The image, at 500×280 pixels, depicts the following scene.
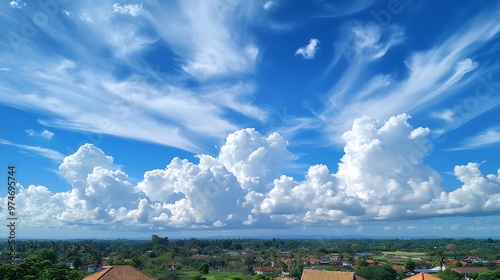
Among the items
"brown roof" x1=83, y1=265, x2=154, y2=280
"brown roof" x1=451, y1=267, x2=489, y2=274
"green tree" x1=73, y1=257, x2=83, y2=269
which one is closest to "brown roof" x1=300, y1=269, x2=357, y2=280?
"brown roof" x1=83, y1=265, x2=154, y2=280

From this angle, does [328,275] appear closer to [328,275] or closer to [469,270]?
[328,275]

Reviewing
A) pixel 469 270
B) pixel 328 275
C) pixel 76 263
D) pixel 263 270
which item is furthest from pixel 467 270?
pixel 76 263

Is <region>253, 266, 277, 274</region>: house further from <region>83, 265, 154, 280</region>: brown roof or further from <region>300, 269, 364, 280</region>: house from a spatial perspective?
<region>83, 265, 154, 280</region>: brown roof

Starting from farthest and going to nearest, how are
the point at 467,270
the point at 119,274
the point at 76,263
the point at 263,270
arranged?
1. the point at 263,270
2. the point at 467,270
3. the point at 76,263
4. the point at 119,274

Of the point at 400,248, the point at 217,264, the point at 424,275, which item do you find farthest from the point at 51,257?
the point at 400,248

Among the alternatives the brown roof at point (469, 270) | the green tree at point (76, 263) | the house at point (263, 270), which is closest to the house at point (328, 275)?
the house at point (263, 270)

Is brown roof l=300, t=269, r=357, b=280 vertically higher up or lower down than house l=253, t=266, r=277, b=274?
higher up

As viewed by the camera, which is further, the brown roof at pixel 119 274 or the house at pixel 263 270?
the house at pixel 263 270

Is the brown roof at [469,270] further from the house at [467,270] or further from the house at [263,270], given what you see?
the house at [263,270]

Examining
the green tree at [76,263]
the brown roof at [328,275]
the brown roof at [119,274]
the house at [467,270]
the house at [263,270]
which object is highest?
the brown roof at [119,274]

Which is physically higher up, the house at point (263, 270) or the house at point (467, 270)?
the house at point (467, 270)

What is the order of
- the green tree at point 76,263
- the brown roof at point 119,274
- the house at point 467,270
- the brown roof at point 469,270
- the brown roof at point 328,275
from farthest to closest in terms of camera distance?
the brown roof at point 469,270
the house at point 467,270
the green tree at point 76,263
the brown roof at point 328,275
the brown roof at point 119,274

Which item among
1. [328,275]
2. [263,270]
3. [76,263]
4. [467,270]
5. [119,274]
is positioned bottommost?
[263,270]

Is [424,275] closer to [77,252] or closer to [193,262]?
[193,262]
